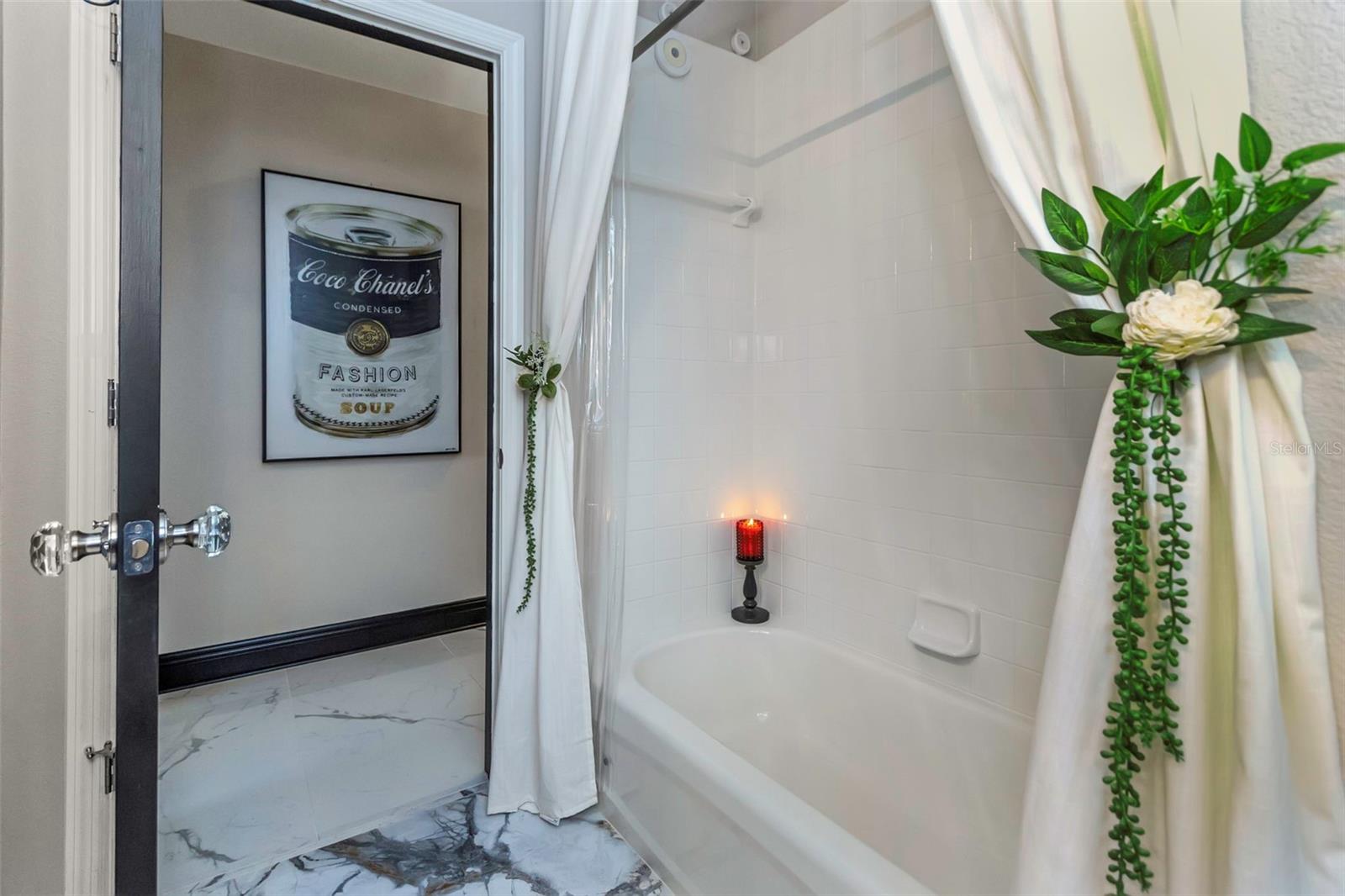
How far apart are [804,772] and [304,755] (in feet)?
5.26

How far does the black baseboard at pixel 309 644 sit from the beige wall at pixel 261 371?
0.15 feet

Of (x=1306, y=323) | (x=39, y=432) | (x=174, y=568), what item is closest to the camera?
(x=1306, y=323)

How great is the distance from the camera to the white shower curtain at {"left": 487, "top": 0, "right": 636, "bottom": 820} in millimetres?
1623

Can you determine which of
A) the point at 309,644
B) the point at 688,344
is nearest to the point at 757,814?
the point at 688,344

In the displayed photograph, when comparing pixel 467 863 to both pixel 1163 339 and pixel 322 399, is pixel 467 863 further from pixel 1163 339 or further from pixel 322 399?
pixel 322 399

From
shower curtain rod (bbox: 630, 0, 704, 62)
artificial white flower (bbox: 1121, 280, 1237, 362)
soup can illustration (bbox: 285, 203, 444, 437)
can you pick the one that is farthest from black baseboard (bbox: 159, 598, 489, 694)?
artificial white flower (bbox: 1121, 280, 1237, 362)

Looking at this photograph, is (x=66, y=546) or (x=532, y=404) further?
(x=532, y=404)

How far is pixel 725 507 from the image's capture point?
228 cm

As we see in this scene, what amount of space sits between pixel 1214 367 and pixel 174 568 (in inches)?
126

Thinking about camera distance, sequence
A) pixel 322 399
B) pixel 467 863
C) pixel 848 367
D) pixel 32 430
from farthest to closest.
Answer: pixel 322 399 < pixel 848 367 < pixel 467 863 < pixel 32 430

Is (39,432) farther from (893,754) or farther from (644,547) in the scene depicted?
(893,754)

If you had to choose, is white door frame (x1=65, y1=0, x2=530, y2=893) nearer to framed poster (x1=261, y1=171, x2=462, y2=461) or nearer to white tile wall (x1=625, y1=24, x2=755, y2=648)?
white tile wall (x1=625, y1=24, x2=755, y2=648)

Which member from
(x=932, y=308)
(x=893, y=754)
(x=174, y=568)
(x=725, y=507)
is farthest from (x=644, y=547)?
(x=174, y=568)

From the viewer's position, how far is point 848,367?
6.46ft
